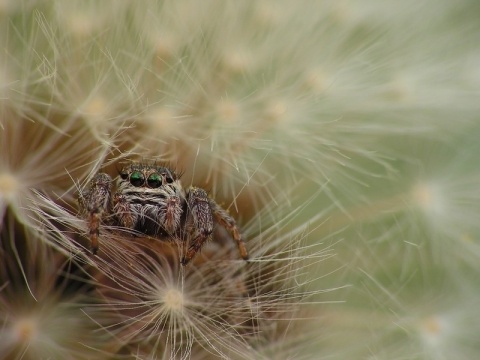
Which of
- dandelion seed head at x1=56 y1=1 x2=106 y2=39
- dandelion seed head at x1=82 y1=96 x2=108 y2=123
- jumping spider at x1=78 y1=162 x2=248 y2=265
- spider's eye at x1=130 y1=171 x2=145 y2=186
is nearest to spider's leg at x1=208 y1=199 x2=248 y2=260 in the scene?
jumping spider at x1=78 y1=162 x2=248 y2=265

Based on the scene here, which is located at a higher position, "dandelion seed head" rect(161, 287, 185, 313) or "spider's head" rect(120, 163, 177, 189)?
"spider's head" rect(120, 163, 177, 189)

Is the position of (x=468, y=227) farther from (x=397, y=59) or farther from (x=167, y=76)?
(x=167, y=76)

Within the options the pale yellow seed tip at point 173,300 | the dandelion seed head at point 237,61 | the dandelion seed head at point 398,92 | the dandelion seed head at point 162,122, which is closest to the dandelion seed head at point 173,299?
the pale yellow seed tip at point 173,300

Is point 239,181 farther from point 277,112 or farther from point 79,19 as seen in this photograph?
point 79,19

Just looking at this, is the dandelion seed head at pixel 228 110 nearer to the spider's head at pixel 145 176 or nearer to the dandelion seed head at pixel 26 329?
the spider's head at pixel 145 176

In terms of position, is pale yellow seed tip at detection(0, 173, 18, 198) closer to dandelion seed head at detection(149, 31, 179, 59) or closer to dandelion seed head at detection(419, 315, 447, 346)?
dandelion seed head at detection(149, 31, 179, 59)

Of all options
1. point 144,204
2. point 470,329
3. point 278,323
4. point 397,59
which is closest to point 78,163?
point 144,204
